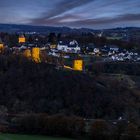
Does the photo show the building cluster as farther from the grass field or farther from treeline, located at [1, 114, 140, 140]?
the grass field

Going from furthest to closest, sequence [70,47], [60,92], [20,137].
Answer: [70,47], [60,92], [20,137]

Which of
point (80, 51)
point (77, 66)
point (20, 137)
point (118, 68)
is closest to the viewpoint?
point (20, 137)

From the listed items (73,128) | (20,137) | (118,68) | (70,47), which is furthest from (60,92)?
(70,47)

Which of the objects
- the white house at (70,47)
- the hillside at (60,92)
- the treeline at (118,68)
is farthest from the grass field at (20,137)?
the white house at (70,47)

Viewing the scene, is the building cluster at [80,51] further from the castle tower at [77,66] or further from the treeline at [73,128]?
the treeline at [73,128]

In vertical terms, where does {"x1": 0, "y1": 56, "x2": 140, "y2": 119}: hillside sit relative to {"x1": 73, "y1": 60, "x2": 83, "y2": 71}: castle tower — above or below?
below

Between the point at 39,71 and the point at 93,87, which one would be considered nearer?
the point at 93,87

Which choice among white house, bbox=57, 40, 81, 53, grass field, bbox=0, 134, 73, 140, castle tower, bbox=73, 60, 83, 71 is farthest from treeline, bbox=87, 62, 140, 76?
grass field, bbox=0, 134, 73, 140

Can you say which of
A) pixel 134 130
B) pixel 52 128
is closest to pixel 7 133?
pixel 52 128

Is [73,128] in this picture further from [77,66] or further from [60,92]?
[77,66]

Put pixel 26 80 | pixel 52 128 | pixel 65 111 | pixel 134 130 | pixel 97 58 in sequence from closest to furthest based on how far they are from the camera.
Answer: pixel 134 130
pixel 52 128
pixel 65 111
pixel 26 80
pixel 97 58

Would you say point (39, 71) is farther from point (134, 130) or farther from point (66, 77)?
point (134, 130)
